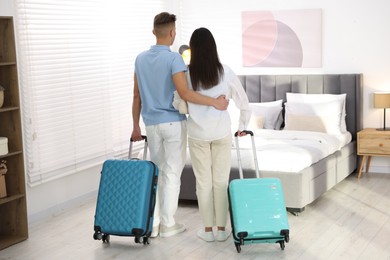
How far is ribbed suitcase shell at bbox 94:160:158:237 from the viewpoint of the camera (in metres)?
4.73

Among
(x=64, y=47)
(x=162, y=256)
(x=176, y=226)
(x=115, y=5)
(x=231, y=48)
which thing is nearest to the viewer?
(x=162, y=256)

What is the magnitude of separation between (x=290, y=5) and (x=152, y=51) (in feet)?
9.81

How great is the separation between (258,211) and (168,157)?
2.45 ft

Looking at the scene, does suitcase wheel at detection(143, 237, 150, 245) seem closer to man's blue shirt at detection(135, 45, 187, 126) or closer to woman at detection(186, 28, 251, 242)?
woman at detection(186, 28, 251, 242)

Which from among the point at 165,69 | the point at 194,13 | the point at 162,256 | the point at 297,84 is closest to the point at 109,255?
the point at 162,256

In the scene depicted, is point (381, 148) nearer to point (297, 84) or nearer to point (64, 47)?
point (297, 84)

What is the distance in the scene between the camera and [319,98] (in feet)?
23.7

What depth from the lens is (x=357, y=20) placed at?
7180 mm

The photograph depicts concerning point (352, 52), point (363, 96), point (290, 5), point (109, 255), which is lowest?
point (109, 255)

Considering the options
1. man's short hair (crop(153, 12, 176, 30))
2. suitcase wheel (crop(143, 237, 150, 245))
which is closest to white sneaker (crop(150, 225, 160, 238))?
suitcase wheel (crop(143, 237, 150, 245))

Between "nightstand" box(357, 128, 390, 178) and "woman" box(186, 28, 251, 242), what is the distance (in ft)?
8.05

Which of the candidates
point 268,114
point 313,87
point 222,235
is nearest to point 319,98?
point 313,87

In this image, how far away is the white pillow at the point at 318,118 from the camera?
7004 mm

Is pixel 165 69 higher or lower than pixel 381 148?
higher
